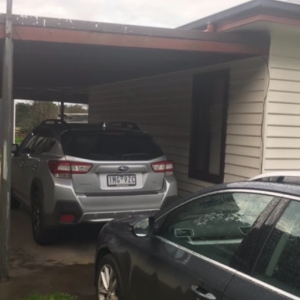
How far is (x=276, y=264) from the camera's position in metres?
2.46

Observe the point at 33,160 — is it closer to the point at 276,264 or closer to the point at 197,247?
the point at 197,247

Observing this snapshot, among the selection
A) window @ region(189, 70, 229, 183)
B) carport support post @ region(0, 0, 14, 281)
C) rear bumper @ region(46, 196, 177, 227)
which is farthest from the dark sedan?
window @ region(189, 70, 229, 183)

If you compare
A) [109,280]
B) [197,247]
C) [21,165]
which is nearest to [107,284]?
[109,280]

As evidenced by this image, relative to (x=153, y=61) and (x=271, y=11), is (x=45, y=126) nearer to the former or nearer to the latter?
(x=153, y=61)

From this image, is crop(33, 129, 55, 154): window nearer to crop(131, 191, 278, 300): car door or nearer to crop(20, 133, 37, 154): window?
crop(20, 133, 37, 154): window

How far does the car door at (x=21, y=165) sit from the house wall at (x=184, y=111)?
2.64 meters

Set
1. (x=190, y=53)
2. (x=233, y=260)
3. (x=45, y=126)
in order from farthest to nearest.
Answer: (x=45, y=126) < (x=190, y=53) < (x=233, y=260)

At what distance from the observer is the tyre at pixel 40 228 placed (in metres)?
6.27

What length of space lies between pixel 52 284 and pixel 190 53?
3473 millimetres

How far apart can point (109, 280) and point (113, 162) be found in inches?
86.0

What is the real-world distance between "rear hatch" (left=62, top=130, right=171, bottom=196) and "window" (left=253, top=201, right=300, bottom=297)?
12.1 ft

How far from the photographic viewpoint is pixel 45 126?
24.1ft

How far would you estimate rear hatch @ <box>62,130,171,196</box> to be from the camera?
5.95 metres

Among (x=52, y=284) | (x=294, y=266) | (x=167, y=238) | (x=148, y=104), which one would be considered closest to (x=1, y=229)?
(x=52, y=284)
